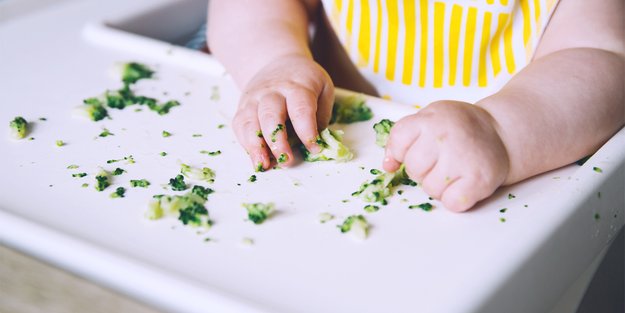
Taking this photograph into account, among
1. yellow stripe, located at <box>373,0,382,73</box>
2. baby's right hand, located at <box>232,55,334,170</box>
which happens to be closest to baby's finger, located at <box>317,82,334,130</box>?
baby's right hand, located at <box>232,55,334,170</box>

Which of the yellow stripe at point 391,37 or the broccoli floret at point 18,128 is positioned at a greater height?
the yellow stripe at point 391,37

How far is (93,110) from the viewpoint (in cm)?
70

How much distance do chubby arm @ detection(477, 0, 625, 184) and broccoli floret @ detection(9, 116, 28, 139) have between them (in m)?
Result: 0.40

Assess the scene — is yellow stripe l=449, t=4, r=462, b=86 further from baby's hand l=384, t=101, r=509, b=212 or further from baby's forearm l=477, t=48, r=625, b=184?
baby's hand l=384, t=101, r=509, b=212

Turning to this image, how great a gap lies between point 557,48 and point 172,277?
1.52 feet

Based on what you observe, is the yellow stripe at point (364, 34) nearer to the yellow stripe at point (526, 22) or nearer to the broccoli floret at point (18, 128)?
the yellow stripe at point (526, 22)

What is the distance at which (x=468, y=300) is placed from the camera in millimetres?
448

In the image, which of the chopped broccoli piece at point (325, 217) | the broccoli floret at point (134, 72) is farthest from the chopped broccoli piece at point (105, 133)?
the chopped broccoli piece at point (325, 217)

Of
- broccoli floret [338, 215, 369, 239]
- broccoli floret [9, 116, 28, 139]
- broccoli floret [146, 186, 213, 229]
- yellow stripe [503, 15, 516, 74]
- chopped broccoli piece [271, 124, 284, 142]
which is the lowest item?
broccoli floret [9, 116, 28, 139]

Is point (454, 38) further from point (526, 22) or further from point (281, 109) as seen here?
point (281, 109)

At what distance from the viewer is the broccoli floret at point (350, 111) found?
0.70m

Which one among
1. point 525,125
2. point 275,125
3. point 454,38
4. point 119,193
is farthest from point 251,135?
point 454,38

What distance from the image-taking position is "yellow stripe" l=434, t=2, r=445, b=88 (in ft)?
2.78

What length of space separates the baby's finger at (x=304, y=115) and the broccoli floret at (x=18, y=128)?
240 millimetres
